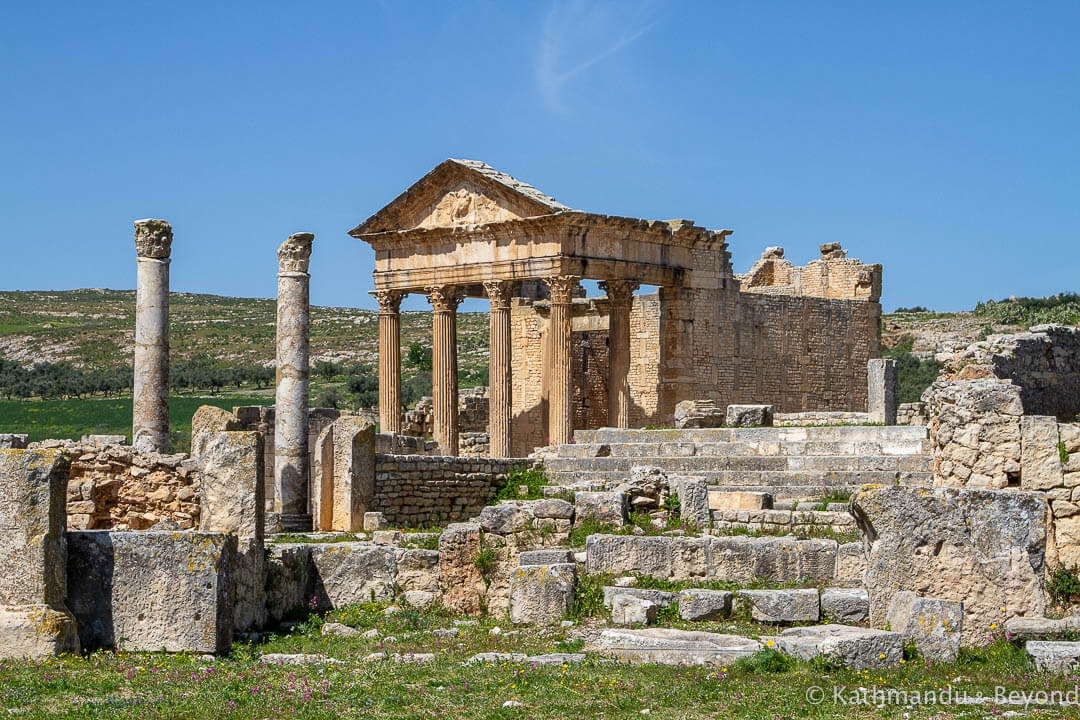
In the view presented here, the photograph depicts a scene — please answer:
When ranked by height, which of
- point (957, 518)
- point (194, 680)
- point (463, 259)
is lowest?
point (194, 680)

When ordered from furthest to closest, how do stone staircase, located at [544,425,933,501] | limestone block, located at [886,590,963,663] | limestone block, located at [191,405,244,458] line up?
1. stone staircase, located at [544,425,933,501]
2. limestone block, located at [191,405,244,458]
3. limestone block, located at [886,590,963,663]

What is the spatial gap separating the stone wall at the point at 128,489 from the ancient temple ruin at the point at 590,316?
14.8 m

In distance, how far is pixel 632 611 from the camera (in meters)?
12.4

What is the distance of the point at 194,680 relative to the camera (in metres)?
10.2

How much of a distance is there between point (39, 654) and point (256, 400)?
44133mm

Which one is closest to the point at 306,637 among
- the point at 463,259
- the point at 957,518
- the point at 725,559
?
the point at 725,559

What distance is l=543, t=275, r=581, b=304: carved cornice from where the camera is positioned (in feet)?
99.0

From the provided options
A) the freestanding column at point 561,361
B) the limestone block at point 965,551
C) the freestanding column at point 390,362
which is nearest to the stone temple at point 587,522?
the limestone block at point 965,551

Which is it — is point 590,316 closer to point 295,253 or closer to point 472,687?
point 295,253

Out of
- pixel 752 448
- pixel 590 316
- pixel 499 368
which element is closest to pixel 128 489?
pixel 752 448

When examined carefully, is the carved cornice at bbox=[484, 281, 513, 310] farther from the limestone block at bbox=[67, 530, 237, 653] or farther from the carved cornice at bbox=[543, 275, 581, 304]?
the limestone block at bbox=[67, 530, 237, 653]

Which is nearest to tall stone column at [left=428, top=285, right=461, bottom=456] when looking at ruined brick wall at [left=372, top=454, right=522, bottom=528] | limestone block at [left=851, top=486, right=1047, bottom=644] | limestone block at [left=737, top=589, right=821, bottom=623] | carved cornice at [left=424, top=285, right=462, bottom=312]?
carved cornice at [left=424, top=285, right=462, bottom=312]

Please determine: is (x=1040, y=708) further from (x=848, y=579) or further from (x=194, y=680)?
(x=194, y=680)

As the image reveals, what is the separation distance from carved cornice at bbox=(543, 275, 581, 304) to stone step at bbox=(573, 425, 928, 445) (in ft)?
19.1
